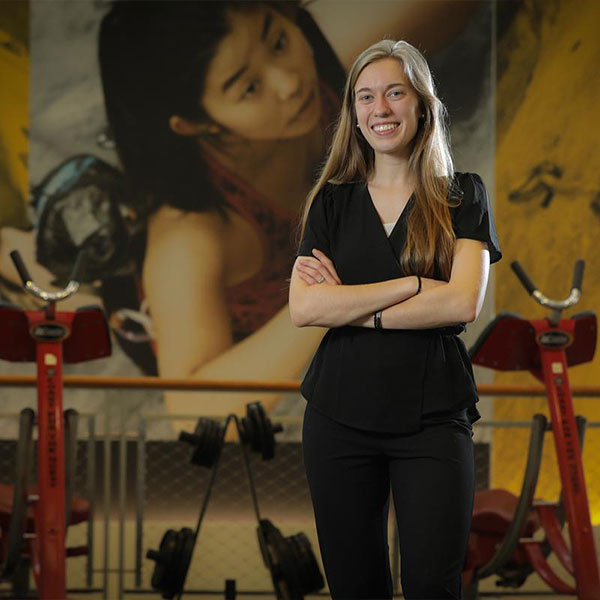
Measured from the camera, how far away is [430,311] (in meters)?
1.79

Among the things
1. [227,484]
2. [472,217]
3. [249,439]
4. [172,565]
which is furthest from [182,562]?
[227,484]

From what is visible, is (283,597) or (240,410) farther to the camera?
(240,410)

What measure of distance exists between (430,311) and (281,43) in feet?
15.4

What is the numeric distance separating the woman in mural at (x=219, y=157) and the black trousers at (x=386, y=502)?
432 centimetres

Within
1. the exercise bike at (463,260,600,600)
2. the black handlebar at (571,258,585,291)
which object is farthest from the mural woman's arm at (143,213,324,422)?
the black handlebar at (571,258,585,291)

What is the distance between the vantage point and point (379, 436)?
1.75 meters

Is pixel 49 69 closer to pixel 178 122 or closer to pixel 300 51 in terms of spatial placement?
pixel 178 122

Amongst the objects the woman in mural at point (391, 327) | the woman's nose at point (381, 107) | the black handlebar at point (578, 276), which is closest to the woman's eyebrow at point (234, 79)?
the black handlebar at point (578, 276)

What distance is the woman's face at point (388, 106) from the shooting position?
1854 mm

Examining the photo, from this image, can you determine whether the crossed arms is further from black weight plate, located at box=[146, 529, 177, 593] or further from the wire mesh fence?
the wire mesh fence

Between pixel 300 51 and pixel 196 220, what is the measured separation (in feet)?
4.38

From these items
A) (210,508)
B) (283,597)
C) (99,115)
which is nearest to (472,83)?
(99,115)

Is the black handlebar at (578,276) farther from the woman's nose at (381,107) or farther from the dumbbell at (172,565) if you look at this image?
the woman's nose at (381,107)

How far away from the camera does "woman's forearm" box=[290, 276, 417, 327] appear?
5.92 feet
